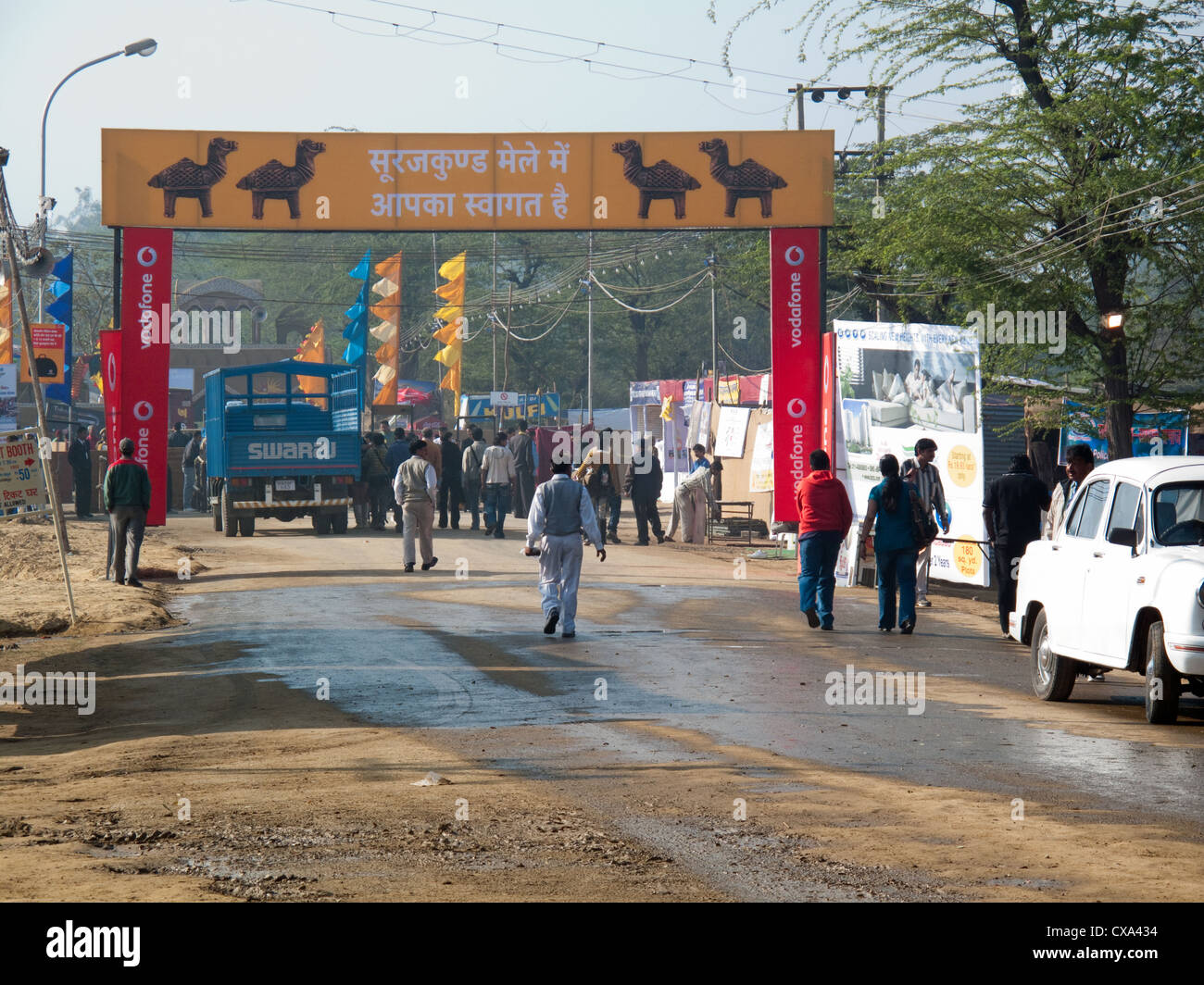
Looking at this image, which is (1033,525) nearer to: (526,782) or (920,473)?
(920,473)

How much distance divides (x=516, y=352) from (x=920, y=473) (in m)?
64.4

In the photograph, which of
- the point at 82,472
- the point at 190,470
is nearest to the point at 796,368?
the point at 82,472

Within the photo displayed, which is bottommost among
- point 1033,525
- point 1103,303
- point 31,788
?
point 31,788

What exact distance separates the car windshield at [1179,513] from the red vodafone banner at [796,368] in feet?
40.2

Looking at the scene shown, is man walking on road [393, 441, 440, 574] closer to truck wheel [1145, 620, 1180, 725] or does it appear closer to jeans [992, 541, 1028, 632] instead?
jeans [992, 541, 1028, 632]

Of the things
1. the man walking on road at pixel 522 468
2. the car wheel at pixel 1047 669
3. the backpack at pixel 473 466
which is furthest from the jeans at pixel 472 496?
the car wheel at pixel 1047 669

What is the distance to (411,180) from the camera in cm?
2189

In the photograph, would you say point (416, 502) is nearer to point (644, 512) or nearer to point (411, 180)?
point (411, 180)

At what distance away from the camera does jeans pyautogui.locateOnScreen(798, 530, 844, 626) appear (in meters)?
15.7

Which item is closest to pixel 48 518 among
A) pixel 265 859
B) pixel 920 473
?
pixel 920 473

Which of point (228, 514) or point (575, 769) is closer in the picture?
point (575, 769)

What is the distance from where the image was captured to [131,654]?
13930 mm
